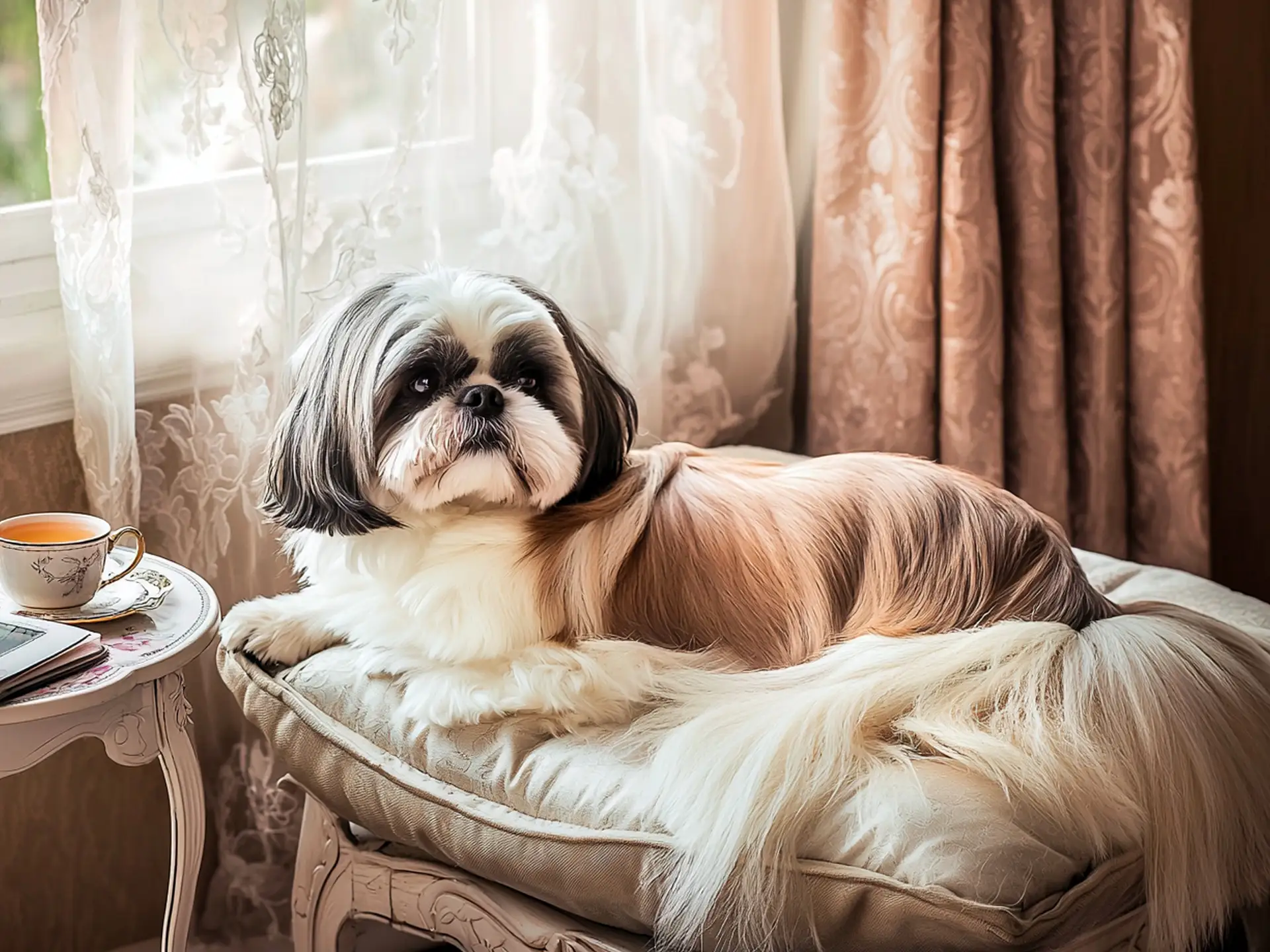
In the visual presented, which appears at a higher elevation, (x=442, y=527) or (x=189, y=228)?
(x=189, y=228)

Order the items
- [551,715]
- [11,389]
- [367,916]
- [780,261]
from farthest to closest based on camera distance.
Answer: [780,261] < [11,389] < [367,916] < [551,715]

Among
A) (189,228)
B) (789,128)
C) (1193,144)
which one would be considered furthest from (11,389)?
(1193,144)

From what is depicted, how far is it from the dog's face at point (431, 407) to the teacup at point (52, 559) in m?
0.16

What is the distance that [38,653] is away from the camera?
122 cm

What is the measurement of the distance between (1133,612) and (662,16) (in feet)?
3.30

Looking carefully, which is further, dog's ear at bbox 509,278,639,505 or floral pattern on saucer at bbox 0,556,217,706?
dog's ear at bbox 509,278,639,505

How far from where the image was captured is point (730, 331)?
2152 mm

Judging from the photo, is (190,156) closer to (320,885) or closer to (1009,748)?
(320,885)

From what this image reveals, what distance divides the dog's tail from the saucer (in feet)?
1.61

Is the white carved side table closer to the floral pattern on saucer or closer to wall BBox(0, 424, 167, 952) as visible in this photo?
the floral pattern on saucer

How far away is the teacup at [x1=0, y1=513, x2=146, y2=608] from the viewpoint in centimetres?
131

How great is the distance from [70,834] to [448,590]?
2.58ft

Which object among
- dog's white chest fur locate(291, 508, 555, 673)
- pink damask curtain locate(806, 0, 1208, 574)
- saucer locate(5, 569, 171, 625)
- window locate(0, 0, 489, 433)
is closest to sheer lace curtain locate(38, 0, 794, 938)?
window locate(0, 0, 489, 433)

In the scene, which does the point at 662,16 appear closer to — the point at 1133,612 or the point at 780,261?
the point at 780,261
